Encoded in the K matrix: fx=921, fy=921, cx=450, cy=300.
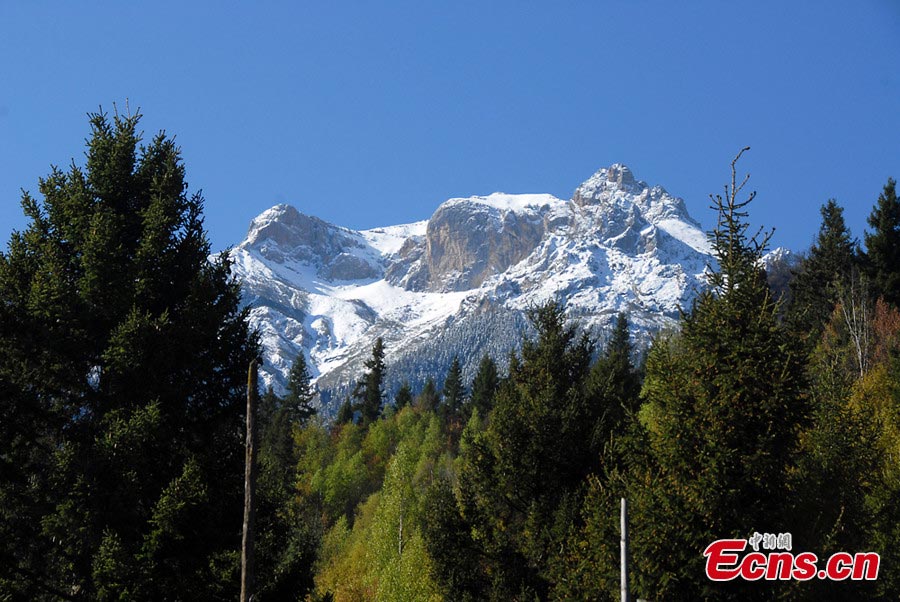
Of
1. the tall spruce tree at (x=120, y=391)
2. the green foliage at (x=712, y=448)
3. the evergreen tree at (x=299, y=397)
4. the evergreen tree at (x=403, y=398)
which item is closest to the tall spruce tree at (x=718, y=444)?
the green foliage at (x=712, y=448)

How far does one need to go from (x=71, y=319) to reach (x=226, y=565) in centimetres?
534

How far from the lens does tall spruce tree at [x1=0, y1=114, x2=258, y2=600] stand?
15750mm

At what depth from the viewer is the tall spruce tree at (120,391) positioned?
15.8 m

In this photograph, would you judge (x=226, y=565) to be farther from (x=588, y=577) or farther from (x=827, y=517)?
(x=827, y=517)

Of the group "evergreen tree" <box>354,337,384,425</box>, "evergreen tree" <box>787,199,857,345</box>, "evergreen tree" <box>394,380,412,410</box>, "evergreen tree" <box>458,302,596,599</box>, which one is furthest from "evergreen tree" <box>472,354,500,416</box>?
"evergreen tree" <box>458,302,596,599</box>

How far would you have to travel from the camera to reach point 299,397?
341ft

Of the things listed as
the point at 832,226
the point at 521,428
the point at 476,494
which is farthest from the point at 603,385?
the point at 832,226

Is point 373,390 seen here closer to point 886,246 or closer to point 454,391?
point 454,391

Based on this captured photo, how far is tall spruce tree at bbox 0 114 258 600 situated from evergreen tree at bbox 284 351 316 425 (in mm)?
82007

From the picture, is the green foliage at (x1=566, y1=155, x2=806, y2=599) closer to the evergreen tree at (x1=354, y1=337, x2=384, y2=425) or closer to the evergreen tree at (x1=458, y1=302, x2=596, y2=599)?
the evergreen tree at (x1=458, y1=302, x2=596, y2=599)

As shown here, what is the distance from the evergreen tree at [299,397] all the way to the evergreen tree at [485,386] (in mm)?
17983

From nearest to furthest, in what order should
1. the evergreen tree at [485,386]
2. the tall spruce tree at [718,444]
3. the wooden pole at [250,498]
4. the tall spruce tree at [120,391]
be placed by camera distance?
the wooden pole at [250,498] < the tall spruce tree at [718,444] < the tall spruce tree at [120,391] < the evergreen tree at [485,386]

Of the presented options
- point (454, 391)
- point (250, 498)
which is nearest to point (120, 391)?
point (250, 498)

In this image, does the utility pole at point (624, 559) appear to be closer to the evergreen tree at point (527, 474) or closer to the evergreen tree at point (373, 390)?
the evergreen tree at point (527, 474)
